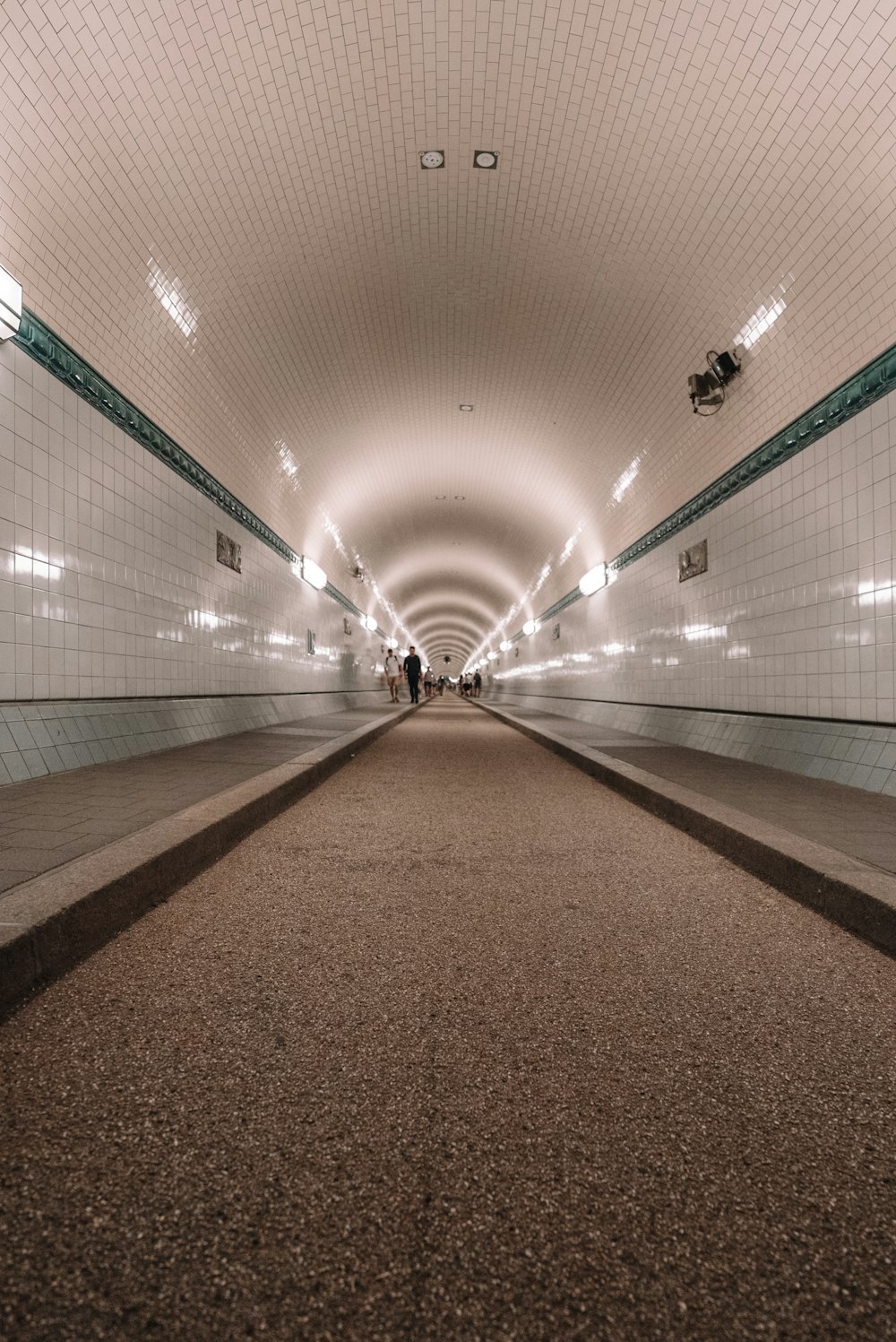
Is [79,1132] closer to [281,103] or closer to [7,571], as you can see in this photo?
[7,571]

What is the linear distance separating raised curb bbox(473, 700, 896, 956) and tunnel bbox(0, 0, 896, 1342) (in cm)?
2

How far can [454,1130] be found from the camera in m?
1.29

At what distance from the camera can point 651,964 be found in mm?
2107

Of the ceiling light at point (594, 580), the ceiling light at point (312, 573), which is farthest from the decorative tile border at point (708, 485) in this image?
the ceiling light at point (312, 573)

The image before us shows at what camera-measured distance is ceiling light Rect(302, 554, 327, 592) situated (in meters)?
13.4

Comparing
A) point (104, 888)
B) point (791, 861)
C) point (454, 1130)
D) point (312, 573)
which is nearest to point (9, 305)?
point (104, 888)

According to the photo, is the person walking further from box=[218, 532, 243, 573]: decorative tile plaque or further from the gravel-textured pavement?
the gravel-textured pavement

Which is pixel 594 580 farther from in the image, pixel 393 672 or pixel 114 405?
pixel 393 672

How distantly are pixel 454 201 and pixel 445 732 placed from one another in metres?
8.18

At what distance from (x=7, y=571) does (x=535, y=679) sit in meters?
19.3

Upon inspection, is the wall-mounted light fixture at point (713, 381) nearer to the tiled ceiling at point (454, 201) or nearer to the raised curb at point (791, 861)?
the tiled ceiling at point (454, 201)

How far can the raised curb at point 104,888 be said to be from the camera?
189 centimetres

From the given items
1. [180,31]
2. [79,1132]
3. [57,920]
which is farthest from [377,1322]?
[180,31]

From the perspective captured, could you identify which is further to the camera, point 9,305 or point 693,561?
point 693,561
